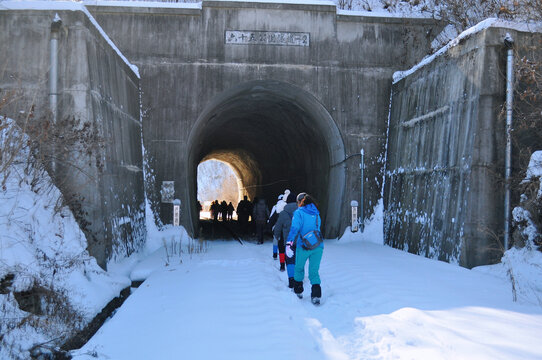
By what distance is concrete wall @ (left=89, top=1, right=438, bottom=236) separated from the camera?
45.2 feet

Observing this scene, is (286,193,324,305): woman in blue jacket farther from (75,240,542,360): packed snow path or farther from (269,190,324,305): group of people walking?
(75,240,542,360): packed snow path

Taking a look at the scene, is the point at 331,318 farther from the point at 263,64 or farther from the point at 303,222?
the point at 263,64

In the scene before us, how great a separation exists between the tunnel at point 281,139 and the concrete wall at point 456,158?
253 centimetres

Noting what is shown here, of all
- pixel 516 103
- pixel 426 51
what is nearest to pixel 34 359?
pixel 516 103

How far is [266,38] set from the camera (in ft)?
46.2

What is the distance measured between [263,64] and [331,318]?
9612 mm

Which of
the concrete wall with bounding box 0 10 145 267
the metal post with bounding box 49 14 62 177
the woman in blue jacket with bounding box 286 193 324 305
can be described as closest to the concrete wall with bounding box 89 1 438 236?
the concrete wall with bounding box 0 10 145 267

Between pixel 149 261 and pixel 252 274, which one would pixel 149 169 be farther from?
pixel 252 274

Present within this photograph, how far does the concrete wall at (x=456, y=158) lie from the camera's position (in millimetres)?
8867

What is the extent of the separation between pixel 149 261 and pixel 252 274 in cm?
294

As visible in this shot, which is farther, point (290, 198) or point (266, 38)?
point (266, 38)

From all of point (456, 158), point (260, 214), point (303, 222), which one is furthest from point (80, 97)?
point (260, 214)

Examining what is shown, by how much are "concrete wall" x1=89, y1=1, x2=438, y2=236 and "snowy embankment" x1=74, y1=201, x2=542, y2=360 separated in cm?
541

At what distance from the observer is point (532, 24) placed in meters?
9.38
